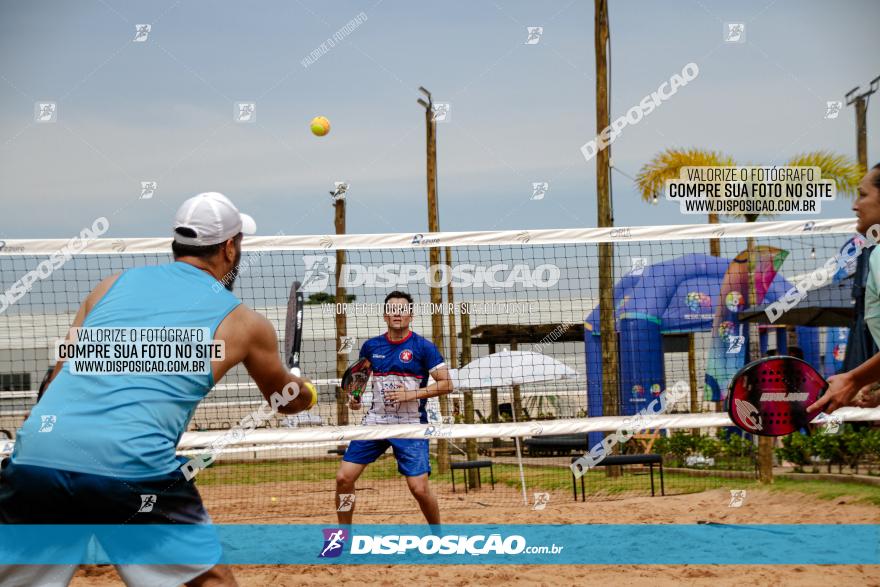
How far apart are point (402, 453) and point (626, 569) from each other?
192 centimetres

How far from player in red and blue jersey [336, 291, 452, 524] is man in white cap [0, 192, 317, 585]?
4.05m

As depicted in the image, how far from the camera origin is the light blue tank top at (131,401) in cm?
282

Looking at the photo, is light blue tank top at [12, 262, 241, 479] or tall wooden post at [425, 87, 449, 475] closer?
light blue tank top at [12, 262, 241, 479]

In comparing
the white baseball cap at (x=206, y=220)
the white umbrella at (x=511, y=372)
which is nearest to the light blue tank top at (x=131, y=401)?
the white baseball cap at (x=206, y=220)

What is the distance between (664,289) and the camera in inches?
651

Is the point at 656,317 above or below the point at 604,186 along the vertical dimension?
below

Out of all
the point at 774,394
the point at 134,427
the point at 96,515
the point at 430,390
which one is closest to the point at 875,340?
the point at 774,394

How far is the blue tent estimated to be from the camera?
16.1 meters

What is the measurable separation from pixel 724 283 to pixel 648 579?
1187cm

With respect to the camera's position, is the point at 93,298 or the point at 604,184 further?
the point at 604,184

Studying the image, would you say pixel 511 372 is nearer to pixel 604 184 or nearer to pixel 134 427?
pixel 604 184

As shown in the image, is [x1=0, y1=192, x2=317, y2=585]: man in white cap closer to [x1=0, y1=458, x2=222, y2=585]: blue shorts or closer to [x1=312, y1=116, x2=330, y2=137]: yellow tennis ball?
[x1=0, y1=458, x2=222, y2=585]: blue shorts

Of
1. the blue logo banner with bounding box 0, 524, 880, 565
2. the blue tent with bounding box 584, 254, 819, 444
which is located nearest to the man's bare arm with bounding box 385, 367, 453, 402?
the blue logo banner with bounding box 0, 524, 880, 565

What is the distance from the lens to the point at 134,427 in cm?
286
